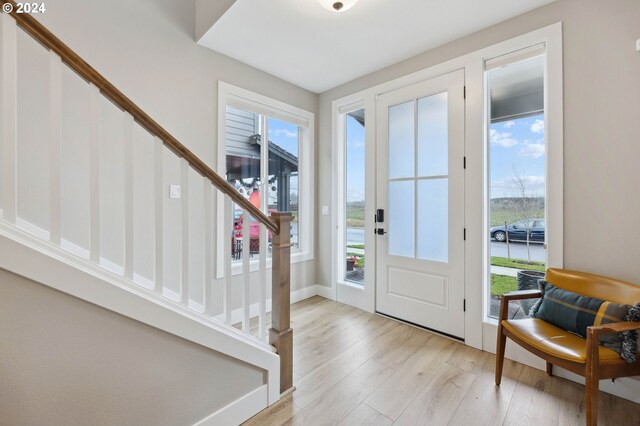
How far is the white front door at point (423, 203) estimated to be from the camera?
2.41m

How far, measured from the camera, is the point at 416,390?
178cm

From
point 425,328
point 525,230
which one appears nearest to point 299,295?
point 425,328

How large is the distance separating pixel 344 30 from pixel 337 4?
45 centimetres

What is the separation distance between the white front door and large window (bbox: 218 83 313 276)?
1.03 meters

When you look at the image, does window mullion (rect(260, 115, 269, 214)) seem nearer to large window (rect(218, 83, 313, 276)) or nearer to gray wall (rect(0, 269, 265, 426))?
large window (rect(218, 83, 313, 276))

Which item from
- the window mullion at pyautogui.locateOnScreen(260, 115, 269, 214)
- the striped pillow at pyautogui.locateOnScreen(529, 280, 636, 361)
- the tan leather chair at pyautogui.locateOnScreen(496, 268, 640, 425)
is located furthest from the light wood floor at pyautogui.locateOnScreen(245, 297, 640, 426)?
the window mullion at pyautogui.locateOnScreen(260, 115, 269, 214)

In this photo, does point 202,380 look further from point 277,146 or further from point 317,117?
point 317,117

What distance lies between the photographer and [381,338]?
2467 millimetres

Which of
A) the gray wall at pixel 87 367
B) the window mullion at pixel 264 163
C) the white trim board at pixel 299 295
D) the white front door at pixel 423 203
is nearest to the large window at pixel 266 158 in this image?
the window mullion at pixel 264 163

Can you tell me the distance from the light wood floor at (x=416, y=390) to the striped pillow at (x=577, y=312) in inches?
18.2

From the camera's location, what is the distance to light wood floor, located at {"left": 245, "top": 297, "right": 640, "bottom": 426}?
1.55 meters

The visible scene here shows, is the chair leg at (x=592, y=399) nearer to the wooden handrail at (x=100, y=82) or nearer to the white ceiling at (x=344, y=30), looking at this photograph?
the wooden handrail at (x=100, y=82)

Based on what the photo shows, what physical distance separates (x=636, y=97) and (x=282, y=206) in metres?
2.98

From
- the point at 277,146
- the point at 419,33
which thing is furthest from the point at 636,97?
the point at 277,146
